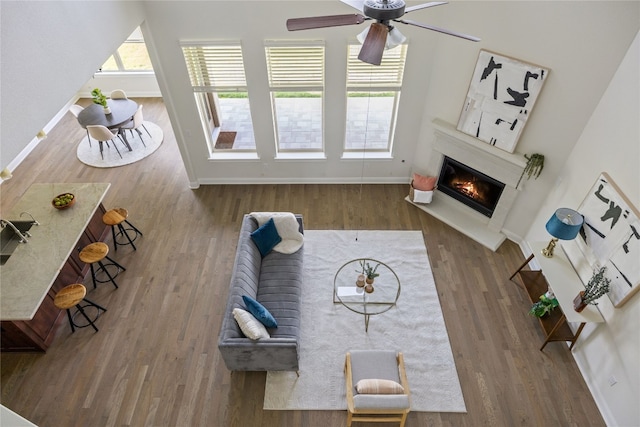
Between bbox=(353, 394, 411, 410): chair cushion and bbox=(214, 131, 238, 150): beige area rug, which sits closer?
bbox=(353, 394, 411, 410): chair cushion

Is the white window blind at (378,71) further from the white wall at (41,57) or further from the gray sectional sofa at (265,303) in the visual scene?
the white wall at (41,57)

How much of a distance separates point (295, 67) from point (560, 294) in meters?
4.93

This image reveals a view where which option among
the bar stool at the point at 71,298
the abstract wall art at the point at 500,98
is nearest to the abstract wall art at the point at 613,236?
the abstract wall art at the point at 500,98

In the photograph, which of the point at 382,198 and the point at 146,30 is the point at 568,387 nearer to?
the point at 382,198

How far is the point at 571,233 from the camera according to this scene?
4582mm

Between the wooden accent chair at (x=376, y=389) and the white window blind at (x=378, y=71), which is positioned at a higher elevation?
the white window blind at (x=378, y=71)

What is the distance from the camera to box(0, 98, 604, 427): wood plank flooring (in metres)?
4.49

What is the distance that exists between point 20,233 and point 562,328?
7.15 m

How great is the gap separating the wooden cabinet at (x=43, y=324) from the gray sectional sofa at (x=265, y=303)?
2.41 meters

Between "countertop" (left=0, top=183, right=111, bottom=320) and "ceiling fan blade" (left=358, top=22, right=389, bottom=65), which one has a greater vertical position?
"ceiling fan blade" (left=358, top=22, right=389, bottom=65)

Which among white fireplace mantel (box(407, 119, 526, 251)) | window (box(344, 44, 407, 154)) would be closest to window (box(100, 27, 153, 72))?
window (box(344, 44, 407, 154))

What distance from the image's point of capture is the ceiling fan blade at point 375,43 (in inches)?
106

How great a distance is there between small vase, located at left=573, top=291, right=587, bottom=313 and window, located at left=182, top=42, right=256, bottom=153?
556cm

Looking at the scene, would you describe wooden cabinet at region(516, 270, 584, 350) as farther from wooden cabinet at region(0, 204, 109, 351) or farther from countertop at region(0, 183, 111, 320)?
wooden cabinet at region(0, 204, 109, 351)
